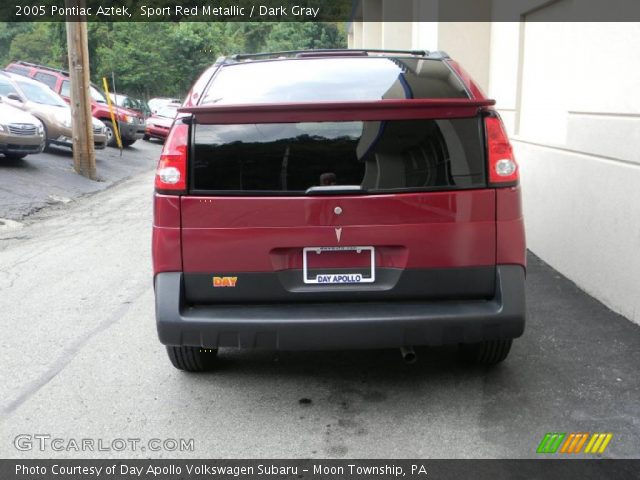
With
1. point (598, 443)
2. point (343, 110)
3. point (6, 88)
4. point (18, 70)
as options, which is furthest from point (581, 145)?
point (18, 70)

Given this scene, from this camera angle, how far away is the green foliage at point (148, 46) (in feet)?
139

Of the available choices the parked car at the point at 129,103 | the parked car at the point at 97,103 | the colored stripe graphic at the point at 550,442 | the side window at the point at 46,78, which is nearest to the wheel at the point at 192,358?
the colored stripe graphic at the point at 550,442

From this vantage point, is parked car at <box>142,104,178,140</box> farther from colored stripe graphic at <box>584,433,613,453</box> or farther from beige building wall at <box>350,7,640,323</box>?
colored stripe graphic at <box>584,433,613,453</box>

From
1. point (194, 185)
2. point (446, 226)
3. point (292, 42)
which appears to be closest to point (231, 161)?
point (194, 185)

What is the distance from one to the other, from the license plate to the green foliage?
39024 millimetres

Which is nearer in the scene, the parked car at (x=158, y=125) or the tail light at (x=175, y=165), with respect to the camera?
the tail light at (x=175, y=165)

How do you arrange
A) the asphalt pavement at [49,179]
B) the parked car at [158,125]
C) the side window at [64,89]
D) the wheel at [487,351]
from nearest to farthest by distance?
the wheel at [487,351], the asphalt pavement at [49,179], the side window at [64,89], the parked car at [158,125]

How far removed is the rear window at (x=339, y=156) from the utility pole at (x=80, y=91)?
1249cm

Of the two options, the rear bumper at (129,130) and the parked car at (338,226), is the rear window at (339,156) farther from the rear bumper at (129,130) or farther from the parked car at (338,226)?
the rear bumper at (129,130)

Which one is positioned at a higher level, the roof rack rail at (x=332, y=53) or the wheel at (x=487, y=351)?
the roof rack rail at (x=332, y=53)

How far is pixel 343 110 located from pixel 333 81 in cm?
51

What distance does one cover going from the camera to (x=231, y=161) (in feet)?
12.3

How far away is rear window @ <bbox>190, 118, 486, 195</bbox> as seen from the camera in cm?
371

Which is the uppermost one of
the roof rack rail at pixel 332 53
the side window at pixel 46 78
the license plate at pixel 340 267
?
the side window at pixel 46 78
